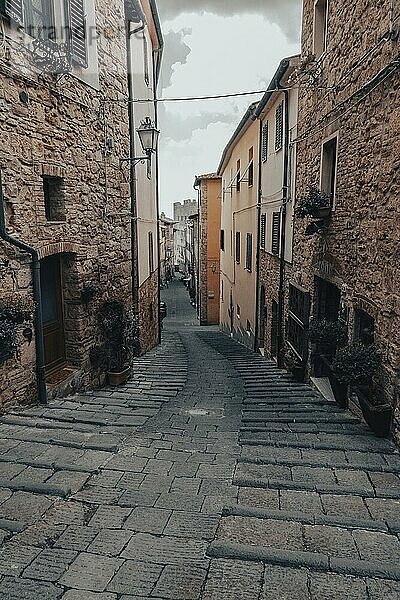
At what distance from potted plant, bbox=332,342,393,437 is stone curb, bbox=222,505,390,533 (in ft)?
6.25

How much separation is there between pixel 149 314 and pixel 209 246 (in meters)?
15.3

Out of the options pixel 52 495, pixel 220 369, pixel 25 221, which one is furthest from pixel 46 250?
pixel 220 369

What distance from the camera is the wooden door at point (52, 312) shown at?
715 centimetres

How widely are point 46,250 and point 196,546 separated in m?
4.77

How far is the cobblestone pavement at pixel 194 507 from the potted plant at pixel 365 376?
0.22 meters

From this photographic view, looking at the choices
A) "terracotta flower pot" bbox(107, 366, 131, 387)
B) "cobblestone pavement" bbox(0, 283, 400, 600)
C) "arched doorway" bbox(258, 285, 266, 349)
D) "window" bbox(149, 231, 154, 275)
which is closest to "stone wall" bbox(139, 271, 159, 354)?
"window" bbox(149, 231, 154, 275)

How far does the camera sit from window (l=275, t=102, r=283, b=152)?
11.3 m

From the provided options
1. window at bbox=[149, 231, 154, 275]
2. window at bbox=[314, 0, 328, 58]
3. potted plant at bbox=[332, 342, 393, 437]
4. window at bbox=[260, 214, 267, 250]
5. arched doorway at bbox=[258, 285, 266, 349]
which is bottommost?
arched doorway at bbox=[258, 285, 266, 349]

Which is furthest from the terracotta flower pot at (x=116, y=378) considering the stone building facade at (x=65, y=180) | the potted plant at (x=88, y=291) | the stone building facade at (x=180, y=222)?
the stone building facade at (x=180, y=222)

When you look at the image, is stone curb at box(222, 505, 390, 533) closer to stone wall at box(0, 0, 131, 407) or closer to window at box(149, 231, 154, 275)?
stone wall at box(0, 0, 131, 407)

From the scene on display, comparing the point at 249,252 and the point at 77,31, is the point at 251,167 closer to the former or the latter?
the point at 249,252

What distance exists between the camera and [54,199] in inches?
271

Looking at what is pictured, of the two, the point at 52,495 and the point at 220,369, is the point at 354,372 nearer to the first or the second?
the point at 52,495

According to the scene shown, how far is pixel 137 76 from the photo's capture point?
36.3 ft
